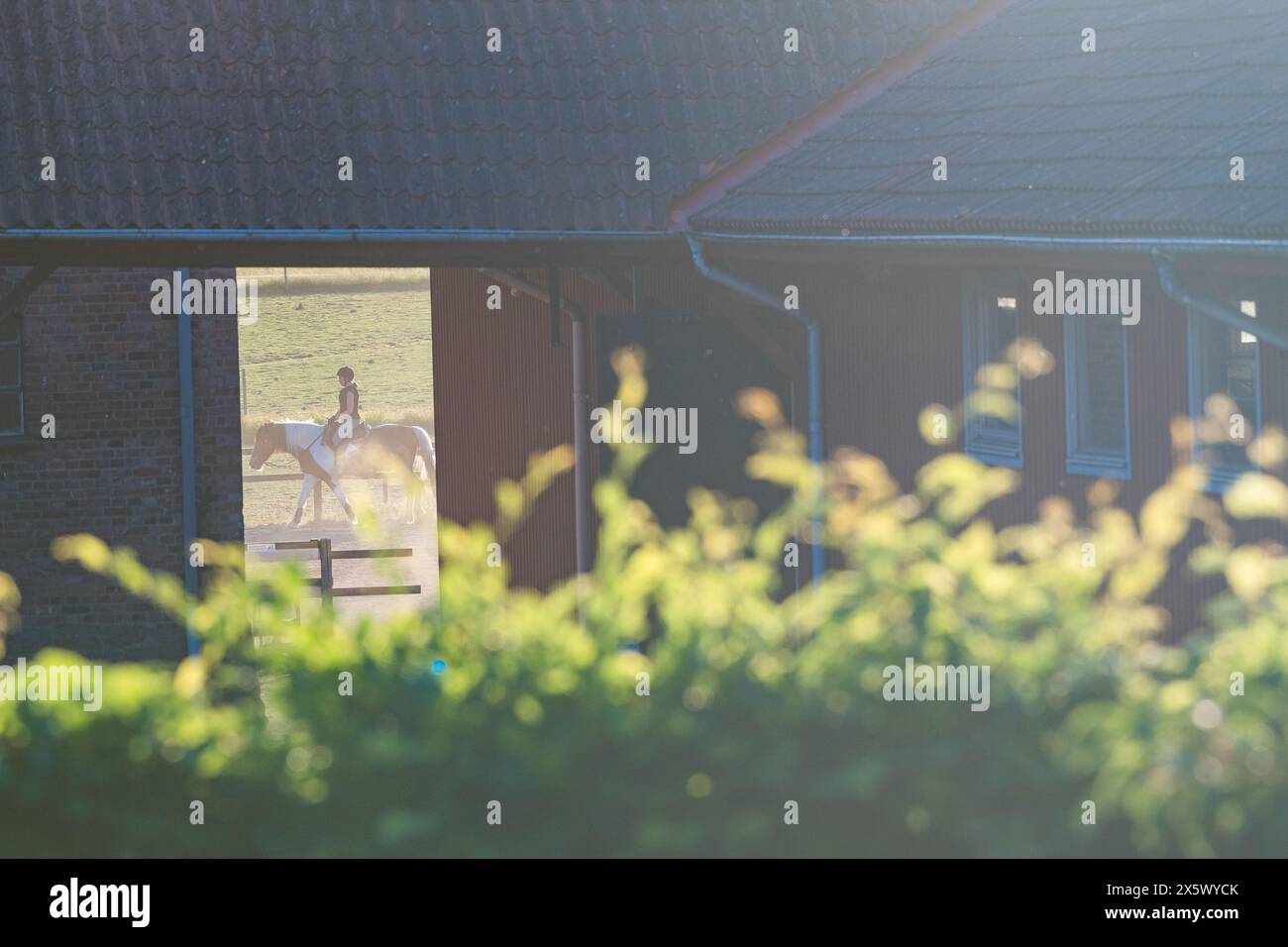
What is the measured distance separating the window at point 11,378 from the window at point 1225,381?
814cm

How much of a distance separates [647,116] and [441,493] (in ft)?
16.1

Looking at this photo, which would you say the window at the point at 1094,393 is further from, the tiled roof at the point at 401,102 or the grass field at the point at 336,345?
the grass field at the point at 336,345

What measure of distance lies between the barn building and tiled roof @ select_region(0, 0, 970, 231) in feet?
0.08

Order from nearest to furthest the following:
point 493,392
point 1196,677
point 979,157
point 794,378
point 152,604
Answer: point 1196,677, point 979,157, point 794,378, point 152,604, point 493,392

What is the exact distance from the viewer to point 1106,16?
39.0 feet

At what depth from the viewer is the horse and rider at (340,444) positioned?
1021 inches

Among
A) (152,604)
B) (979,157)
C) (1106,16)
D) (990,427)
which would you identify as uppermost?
(1106,16)

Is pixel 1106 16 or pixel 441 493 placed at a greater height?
pixel 1106 16

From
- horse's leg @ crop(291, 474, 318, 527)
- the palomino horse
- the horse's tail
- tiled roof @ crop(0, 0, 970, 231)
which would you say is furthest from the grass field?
tiled roof @ crop(0, 0, 970, 231)

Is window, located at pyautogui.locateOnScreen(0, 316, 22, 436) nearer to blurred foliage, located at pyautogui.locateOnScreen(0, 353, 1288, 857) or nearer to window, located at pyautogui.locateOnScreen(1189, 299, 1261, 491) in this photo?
window, located at pyautogui.locateOnScreen(1189, 299, 1261, 491)

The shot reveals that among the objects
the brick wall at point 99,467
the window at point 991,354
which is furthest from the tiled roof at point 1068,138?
the brick wall at point 99,467

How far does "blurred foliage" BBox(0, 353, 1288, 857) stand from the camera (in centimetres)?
356

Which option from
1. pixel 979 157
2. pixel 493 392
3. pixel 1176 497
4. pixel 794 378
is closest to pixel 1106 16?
pixel 979 157
